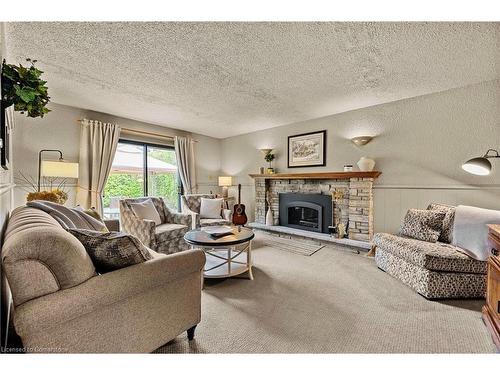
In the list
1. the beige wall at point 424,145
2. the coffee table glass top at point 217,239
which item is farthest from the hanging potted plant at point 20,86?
the beige wall at point 424,145

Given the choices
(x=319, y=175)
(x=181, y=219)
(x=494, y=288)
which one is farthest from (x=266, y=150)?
(x=494, y=288)

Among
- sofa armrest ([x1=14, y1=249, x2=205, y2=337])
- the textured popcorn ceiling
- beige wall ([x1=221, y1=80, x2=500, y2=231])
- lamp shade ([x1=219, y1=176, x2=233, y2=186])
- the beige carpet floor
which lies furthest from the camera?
lamp shade ([x1=219, y1=176, x2=233, y2=186])

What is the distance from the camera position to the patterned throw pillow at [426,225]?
2.54m

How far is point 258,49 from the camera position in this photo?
205cm

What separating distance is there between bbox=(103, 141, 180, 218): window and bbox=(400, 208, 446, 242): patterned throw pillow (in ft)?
14.7

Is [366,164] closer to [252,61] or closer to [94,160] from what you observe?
[252,61]

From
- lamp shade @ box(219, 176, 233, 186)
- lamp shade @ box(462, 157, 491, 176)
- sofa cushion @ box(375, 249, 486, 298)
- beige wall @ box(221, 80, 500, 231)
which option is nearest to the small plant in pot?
lamp shade @ box(219, 176, 233, 186)

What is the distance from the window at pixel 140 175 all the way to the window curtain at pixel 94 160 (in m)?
0.26

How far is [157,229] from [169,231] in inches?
6.9

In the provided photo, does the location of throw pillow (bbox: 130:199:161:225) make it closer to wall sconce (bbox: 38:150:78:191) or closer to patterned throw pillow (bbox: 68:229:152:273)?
wall sconce (bbox: 38:150:78:191)

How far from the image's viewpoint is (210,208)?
4.25m

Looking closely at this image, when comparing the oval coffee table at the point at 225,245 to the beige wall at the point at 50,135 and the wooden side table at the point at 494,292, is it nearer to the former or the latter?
the wooden side table at the point at 494,292

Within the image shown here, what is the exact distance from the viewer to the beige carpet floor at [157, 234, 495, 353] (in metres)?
1.48
